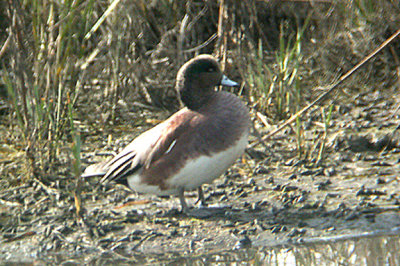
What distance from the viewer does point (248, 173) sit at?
4.80 meters

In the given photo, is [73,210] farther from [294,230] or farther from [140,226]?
[294,230]

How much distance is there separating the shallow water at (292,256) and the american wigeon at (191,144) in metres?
0.50

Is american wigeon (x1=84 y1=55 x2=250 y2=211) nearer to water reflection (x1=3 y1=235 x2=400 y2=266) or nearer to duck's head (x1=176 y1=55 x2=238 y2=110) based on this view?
duck's head (x1=176 y1=55 x2=238 y2=110)

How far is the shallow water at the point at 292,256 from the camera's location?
346 cm

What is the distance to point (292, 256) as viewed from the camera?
3.57 m

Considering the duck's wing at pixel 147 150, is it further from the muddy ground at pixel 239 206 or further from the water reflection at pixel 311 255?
the water reflection at pixel 311 255

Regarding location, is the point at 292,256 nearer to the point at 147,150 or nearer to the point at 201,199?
the point at 201,199

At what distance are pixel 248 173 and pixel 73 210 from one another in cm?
121

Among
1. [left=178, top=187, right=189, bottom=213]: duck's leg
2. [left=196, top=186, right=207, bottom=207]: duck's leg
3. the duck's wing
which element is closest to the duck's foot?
[left=196, top=186, right=207, bottom=207]: duck's leg

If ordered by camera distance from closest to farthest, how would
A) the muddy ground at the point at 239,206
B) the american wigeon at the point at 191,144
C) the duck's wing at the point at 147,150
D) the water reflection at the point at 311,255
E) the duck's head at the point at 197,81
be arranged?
the water reflection at the point at 311,255, the muddy ground at the point at 239,206, the american wigeon at the point at 191,144, the duck's wing at the point at 147,150, the duck's head at the point at 197,81

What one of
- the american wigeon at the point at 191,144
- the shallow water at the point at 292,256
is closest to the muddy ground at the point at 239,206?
the shallow water at the point at 292,256

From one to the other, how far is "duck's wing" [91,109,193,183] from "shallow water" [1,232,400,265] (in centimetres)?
58

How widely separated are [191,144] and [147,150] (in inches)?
12.4

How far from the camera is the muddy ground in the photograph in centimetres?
384
